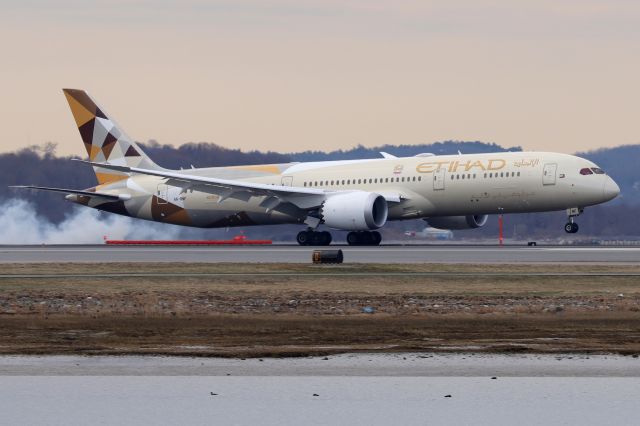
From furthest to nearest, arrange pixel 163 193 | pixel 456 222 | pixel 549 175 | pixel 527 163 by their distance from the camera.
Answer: pixel 163 193 < pixel 456 222 < pixel 527 163 < pixel 549 175

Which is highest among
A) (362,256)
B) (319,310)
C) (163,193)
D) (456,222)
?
(163,193)

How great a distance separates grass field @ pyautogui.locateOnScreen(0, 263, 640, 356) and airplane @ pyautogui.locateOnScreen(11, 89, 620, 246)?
1747 centimetres

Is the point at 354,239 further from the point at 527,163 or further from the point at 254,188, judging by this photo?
the point at 527,163

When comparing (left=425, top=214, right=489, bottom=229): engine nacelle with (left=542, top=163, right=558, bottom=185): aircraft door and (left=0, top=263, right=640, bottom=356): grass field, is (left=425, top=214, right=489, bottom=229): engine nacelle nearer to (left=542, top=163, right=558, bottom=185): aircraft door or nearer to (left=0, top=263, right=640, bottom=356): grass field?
(left=542, top=163, right=558, bottom=185): aircraft door

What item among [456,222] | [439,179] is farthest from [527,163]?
[456,222]

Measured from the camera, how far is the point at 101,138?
72.8 meters

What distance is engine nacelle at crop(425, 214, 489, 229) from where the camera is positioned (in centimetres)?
6738

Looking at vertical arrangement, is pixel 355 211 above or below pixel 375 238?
above

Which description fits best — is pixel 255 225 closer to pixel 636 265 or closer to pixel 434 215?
pixel 434 215

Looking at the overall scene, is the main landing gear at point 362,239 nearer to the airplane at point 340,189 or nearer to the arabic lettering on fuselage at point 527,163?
the airplane at point 340,189

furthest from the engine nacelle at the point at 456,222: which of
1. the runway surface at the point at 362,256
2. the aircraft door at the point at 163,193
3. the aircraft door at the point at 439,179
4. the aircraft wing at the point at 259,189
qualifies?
the aircraft door at the point at 163,193

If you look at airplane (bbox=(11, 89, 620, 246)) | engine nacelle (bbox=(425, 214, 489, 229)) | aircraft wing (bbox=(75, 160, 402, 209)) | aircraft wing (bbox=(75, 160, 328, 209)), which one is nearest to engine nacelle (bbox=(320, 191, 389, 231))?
airplane (bbox=(11, 89, 620, 246))
